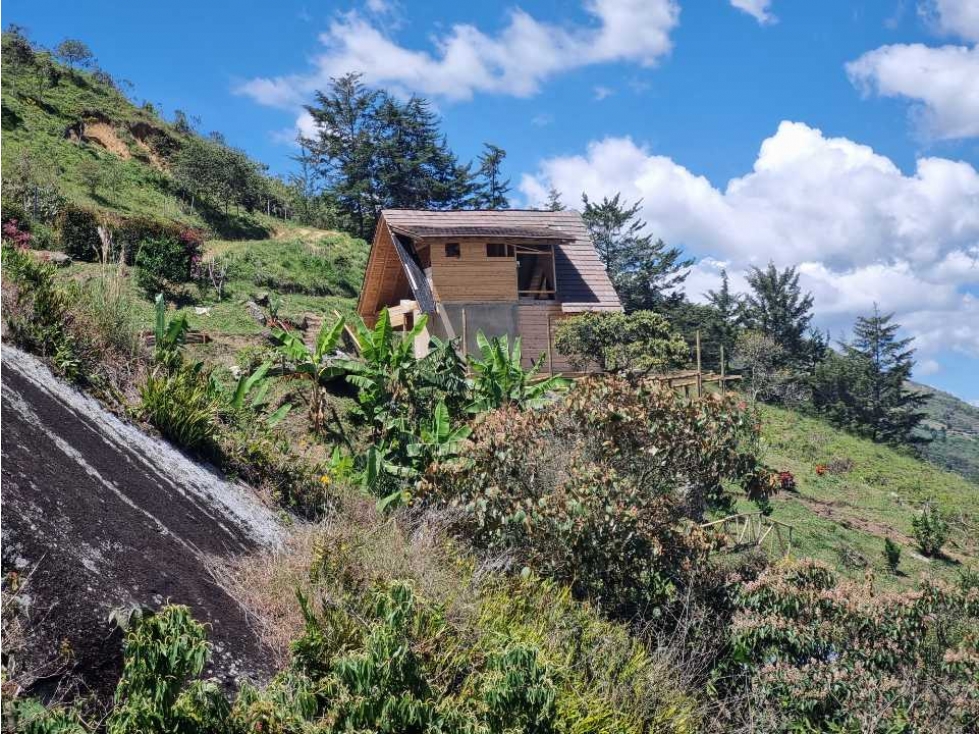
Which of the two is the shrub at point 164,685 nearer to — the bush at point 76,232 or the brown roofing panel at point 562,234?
the bush at point 76,232

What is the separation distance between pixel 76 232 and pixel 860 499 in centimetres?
2482

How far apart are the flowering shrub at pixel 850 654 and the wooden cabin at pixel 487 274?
50.6 feet

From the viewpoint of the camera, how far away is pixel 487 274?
2502cm

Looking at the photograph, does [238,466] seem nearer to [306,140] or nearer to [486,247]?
[486,247]

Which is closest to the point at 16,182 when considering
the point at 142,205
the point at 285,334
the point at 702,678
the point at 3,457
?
the point at 142,205

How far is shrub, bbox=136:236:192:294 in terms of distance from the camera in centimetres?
2088

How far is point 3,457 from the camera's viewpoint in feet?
18.1

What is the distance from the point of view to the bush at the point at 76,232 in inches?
898

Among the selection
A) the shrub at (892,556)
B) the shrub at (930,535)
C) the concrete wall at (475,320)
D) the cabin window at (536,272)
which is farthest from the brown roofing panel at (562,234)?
the shrub at (892,556)

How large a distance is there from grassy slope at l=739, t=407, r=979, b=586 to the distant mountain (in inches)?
1701

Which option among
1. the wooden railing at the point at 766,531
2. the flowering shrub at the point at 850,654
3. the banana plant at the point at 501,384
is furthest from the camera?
the wooden railing at the point at 766,531

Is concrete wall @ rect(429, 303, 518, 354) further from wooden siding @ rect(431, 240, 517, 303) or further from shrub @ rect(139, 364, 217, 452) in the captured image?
shrub @ rect(139, 364, 217, 452)

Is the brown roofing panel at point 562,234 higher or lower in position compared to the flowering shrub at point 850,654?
higher

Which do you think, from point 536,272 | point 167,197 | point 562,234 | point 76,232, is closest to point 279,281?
point 76,232
